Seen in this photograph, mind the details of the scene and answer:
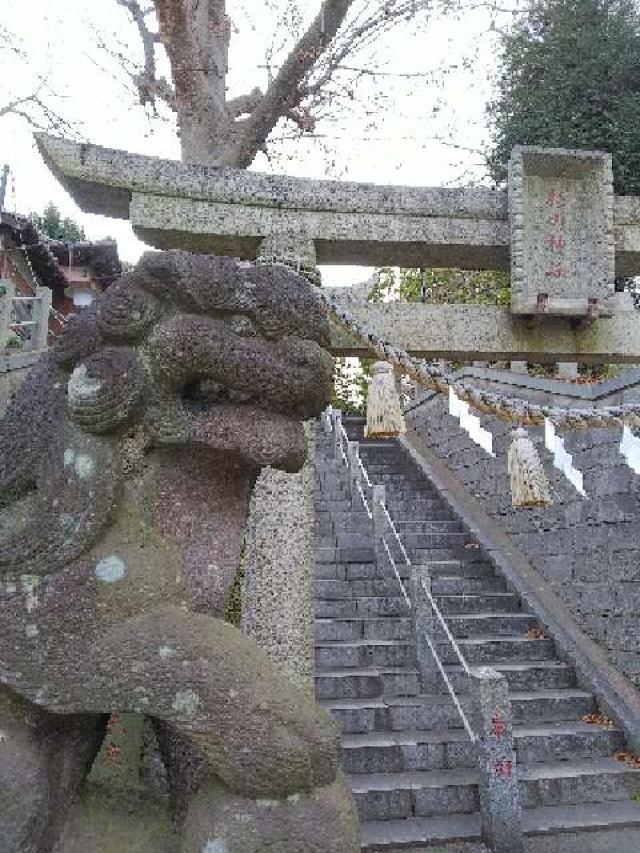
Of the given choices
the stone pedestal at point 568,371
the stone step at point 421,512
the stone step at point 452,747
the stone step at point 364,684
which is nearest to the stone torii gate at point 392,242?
the stone step at point 452,747

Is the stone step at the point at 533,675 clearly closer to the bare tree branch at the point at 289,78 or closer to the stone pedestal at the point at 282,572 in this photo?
the stone pedestal at the point at 282,572

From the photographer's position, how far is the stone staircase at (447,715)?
4816 millimetres

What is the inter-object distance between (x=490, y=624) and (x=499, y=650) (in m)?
0.46

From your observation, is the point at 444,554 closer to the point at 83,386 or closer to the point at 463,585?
the point at 463,585

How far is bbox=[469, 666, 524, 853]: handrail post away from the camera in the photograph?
14.5ft

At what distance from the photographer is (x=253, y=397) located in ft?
7.11

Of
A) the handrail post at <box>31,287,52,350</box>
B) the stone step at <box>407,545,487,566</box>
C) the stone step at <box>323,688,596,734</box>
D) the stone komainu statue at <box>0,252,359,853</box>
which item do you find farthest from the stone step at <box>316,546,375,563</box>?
the handrail post at <box>31,287,52,350</box>

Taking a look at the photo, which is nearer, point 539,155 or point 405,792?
point 405,792

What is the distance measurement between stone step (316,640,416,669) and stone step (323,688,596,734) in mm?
515

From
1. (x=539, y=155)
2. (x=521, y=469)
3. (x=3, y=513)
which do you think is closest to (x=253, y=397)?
(x=3, y=513)

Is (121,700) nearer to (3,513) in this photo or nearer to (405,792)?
(3,513)

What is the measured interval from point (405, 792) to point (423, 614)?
157 centimetres

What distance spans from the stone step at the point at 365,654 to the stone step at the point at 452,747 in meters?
0.88

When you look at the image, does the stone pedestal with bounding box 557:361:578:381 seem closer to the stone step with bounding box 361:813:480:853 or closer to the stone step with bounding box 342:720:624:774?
the stone step with bounding box 342:720:624:774
